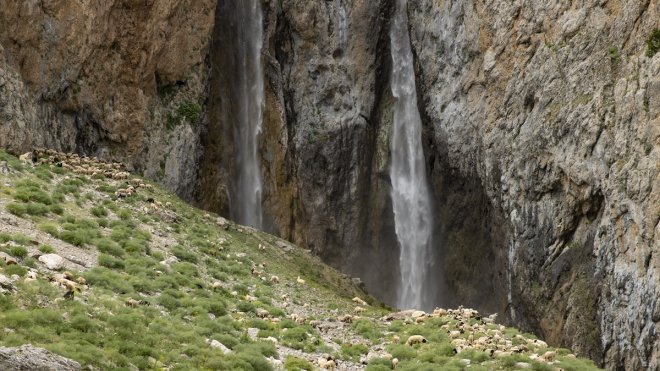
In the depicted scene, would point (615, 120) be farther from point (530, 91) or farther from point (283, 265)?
point (283, 265)

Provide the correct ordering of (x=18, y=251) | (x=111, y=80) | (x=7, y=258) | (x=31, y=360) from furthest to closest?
(x=111, y=80), (x=18, y=251), (x=7, y=258), (x=31, y=360)

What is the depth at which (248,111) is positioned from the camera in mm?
63000

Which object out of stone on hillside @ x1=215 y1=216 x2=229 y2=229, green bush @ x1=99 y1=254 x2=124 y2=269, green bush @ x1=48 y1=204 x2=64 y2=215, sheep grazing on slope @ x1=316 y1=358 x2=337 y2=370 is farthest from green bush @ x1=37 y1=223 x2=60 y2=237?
stone on hillside @ x1=215 y1=216 x2=229 y2=229

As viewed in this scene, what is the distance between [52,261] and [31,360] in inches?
412

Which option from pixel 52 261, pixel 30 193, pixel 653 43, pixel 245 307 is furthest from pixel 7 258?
pixel 653 43

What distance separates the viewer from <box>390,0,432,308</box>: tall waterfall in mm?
61812

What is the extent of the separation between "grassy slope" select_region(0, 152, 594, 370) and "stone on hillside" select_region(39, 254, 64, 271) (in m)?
0.70

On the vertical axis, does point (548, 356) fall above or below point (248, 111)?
below

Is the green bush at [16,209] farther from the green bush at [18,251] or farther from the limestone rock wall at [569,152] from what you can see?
the limestone rock wall at [569,152]

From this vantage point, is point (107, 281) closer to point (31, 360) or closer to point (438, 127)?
point (31, 360)

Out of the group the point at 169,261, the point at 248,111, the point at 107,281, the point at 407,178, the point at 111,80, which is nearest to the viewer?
the point at 107,281

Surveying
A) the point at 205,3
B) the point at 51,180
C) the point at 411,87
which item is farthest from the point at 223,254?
the point at 411,87

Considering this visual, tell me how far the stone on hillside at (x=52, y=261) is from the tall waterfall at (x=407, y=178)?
135 feet

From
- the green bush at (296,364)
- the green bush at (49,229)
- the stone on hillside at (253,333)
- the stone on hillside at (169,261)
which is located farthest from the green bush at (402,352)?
the green bush at (49,229)
